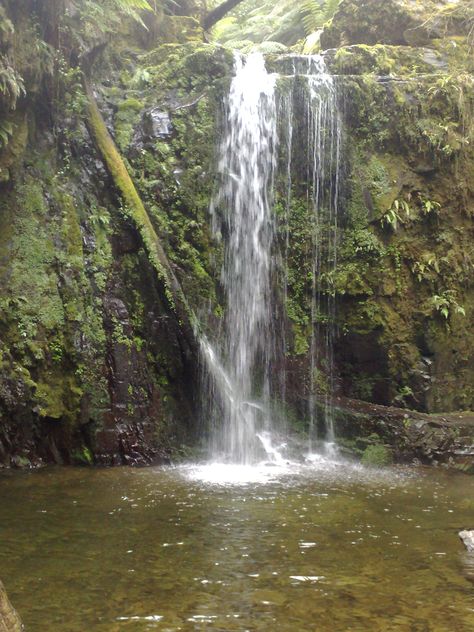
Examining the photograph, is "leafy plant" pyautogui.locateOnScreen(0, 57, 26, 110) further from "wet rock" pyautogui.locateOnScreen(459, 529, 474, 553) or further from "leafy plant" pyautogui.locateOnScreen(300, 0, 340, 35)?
"leafy plant" pyautogui.locateOnScreen(300, 0, 340, 35)

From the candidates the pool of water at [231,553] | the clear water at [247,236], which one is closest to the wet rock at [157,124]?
the clear water at [247,236]

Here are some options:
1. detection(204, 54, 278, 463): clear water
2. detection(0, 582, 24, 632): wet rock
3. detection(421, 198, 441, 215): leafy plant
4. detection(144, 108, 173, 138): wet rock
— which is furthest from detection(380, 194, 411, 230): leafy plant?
detection(0, 582, 24, 632): wet rock

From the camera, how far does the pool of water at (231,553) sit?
3.26 m

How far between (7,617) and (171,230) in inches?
260

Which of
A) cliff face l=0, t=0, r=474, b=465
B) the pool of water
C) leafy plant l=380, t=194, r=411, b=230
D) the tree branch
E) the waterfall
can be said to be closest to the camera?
the pool of water

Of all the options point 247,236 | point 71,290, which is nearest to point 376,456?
point 247,236

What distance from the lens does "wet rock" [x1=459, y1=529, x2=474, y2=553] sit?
169 inches

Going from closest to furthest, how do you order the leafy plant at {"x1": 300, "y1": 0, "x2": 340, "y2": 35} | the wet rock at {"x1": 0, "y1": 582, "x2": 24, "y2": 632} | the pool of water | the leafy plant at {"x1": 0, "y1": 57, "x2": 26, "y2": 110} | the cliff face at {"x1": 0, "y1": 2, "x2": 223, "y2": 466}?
the wet rock at {"x1": 0, "y1": 582, "x2": 24, "y2": 632} → the pool of water → the leafy plant at {"x1": 0, "y1": 57, "x2": 26, "y2": 110} → the cliff face at {"x1": 0, "y1": 2, "x2": 223, "y2": 466} → the leafy plant at {"x1": 300, "y1": 0, "x2": 340, "y2": 35}

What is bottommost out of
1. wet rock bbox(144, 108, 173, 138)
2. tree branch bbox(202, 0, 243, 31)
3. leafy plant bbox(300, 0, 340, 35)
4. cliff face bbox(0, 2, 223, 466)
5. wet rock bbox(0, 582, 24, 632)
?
wet rock bbox(0, 582, 24, 632)

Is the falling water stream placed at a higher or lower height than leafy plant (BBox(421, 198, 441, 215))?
lower

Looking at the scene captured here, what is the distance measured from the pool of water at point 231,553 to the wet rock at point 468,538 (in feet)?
0.21

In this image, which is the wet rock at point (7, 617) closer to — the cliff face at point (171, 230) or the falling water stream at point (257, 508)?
the falling water stream at point (257, 508)

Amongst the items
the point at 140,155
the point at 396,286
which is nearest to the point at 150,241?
the point at 140,155

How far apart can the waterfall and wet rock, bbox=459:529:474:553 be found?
3.94m
